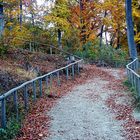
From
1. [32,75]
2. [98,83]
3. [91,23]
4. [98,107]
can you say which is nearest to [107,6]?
[91,23]

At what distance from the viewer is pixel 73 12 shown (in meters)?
39.5

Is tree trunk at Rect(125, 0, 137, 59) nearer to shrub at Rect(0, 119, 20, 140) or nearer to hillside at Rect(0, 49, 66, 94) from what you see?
hillside at Rect(0, 49, 66, 94)

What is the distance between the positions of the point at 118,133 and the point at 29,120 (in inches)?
116

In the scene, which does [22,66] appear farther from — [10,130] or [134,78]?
[10,130]

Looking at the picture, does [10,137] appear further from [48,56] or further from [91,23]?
[91,23]

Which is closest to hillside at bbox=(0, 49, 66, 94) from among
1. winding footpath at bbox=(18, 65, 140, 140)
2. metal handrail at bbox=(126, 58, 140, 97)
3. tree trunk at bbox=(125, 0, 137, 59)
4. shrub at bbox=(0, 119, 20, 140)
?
winding footpath at bbox=(18, 65, 140, 140)

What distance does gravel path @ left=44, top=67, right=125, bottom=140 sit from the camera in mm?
9039

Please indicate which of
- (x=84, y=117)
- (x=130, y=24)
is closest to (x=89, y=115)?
(x=84, y=117)

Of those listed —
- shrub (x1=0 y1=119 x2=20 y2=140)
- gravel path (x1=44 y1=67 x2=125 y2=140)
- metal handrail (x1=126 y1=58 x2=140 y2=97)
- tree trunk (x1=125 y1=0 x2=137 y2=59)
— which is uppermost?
tree trunk (x1=125 y1=0 x2=137 y2=59)

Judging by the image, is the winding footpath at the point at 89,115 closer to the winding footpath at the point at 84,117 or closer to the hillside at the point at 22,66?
the winding footpath at the point at 84,117

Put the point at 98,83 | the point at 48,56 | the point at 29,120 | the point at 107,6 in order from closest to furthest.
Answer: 1. the point at 29,120
2. the point at 98,83
3. the point at 48,56
4. the point at 107,6

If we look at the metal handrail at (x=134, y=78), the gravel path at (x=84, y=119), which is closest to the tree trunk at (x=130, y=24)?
the metal handrail at (x=134, y=78)

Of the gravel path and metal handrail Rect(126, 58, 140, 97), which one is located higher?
metal handrail Rect(126, 58, 140, 97)

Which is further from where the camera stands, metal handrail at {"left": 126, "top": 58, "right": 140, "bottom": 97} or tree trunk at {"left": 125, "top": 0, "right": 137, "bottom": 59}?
tree trunk at {"left": 125, "top": 0, "right": 137, "bottom": 59}
